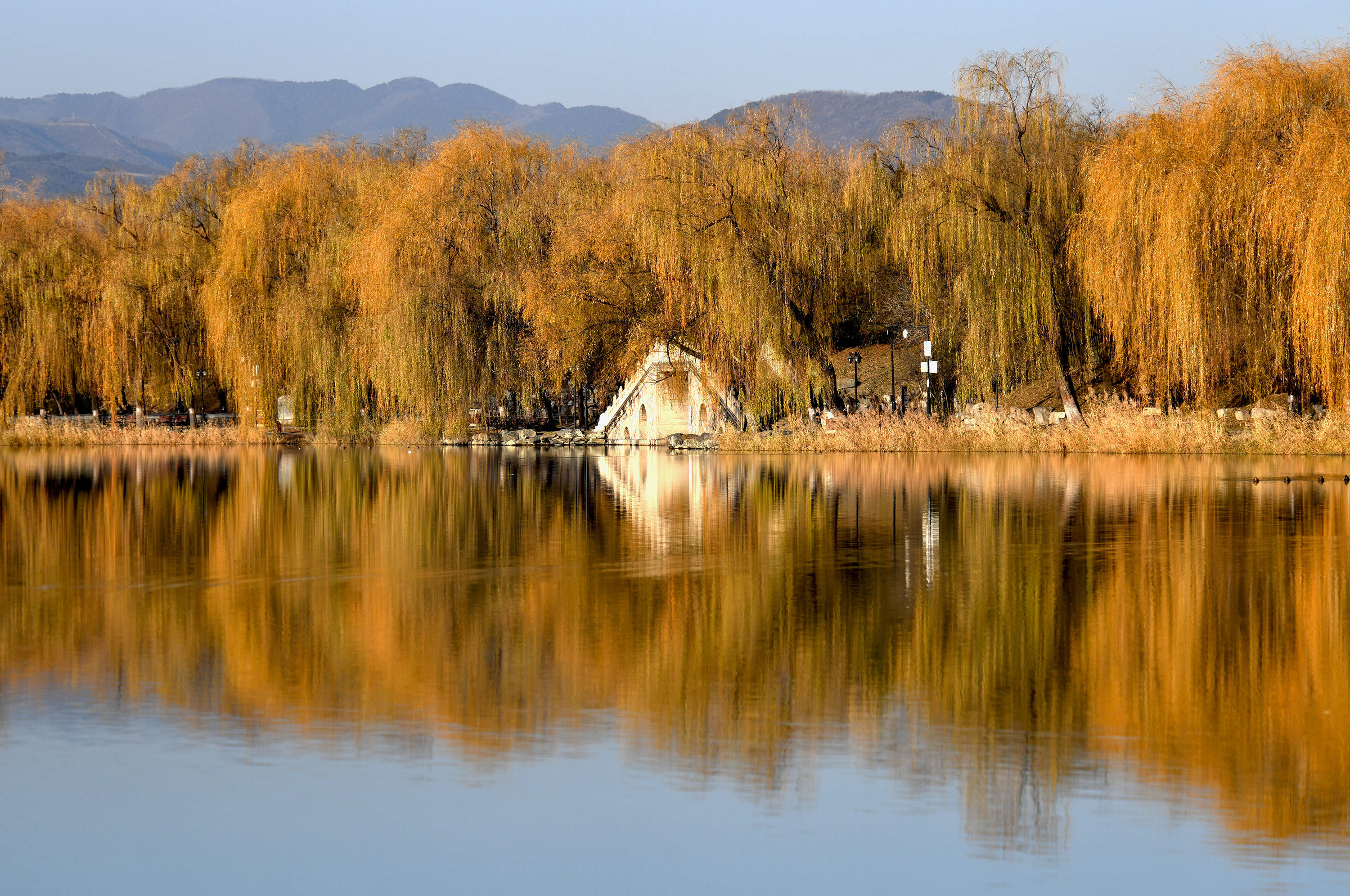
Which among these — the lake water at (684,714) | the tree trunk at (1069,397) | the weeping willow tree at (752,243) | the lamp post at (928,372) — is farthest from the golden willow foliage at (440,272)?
the lake water at (684,714)

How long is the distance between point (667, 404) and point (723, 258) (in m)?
13.7

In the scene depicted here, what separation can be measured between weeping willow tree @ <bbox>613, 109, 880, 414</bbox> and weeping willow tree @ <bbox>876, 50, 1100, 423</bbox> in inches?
78.0

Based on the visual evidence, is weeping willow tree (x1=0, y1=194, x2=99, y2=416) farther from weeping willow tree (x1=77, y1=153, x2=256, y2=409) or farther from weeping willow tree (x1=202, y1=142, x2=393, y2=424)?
weeping willow tree (x1=202, y1=142, x2=393, y2=424)

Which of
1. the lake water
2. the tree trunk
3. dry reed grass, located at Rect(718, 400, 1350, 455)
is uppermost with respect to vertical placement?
the tree trunk

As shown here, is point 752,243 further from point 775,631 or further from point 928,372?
point 775,631

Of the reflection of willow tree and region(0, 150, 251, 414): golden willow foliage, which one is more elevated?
region(0, 150, 251, 414): golden willow foliage

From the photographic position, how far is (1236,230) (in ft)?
99.7

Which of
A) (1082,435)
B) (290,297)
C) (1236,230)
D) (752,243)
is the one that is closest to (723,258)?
(752,243)

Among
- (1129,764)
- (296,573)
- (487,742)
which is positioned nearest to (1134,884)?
(1129,764)

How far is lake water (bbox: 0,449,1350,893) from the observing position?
211 inches

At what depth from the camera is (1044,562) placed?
13695 mm

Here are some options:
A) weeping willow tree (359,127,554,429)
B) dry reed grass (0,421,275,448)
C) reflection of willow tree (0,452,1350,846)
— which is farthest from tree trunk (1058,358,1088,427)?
dry reed grass (0,421,275,448)

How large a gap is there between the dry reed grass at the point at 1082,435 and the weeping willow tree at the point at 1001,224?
1036mm

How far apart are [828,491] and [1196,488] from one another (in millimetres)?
5707
